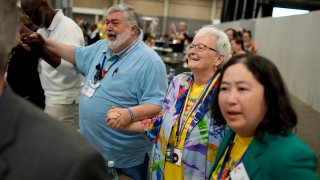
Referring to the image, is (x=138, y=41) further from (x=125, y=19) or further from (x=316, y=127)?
(x=316, y=127)

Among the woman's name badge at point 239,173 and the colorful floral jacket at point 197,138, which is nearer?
the woman's name badge at point 239,173

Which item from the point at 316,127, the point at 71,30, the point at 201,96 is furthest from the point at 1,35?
the point at 316,127

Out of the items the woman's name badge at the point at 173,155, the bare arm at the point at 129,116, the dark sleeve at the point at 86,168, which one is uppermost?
the dark sleeve at the point at 86,168

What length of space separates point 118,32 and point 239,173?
4.61 feet

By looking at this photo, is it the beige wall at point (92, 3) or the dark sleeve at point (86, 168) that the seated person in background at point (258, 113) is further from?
the beige wall at point (92, 3)

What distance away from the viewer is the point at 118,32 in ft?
7.86

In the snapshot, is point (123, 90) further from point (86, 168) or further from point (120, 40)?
point (86, 168)

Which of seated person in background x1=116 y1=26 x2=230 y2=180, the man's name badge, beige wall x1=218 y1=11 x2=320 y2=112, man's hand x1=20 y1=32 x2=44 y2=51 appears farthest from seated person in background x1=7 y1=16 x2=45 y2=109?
beige wall x1=218 y1=11 x2=320 y2=112

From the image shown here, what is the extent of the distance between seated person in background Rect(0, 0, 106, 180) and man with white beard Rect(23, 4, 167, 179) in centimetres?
135

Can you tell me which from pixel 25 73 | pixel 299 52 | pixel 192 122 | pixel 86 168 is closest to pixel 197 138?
pixel 192 122

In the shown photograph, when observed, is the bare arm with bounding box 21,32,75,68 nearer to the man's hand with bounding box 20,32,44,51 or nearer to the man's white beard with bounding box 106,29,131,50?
the man's hand with bounding box 20,32,44,51

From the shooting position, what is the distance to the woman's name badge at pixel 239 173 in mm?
1275

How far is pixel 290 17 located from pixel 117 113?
12.1ft

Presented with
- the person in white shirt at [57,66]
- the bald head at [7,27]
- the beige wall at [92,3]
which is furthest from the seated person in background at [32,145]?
the beige wall at [92,3]
